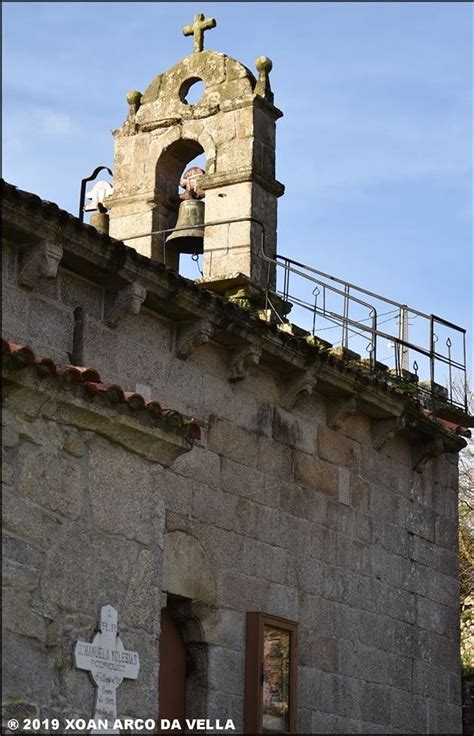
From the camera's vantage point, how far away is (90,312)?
30.5 feet

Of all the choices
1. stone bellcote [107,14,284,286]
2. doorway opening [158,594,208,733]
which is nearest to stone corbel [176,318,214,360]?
doorway opening [158,594,208,733]

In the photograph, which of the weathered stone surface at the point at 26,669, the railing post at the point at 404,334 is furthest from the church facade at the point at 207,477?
the railing post at the point at 404,334

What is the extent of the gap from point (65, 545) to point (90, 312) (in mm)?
2606

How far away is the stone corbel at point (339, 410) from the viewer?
37.7ft

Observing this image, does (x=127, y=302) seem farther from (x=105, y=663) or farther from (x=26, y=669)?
(x=26, y=669)

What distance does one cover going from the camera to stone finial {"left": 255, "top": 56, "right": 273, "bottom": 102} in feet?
41.0

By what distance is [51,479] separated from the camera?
7.01m

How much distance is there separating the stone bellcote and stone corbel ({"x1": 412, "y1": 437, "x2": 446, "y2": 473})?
2.13 metres

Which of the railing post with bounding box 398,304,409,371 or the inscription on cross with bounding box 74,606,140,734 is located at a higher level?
the railing post with bounding box 398,304,409,371

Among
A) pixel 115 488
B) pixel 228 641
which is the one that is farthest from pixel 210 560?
pixel 115 488

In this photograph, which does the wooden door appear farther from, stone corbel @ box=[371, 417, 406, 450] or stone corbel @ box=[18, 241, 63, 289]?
stone corbel @ box=[371, 417, 406, 450]

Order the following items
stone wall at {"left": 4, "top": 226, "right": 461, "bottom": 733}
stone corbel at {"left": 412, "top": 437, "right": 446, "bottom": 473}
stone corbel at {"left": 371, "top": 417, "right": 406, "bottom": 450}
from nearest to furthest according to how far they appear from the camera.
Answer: stone wall at {"left": 4, "top": 226, "right": 461, "bottom": 733} < stone corbel at {"left": 371, "top": 417, "right": 406, "bottom": 450} < stone corbel at {"left": 412, "top": 437, "right": 446, "bottom": 473}

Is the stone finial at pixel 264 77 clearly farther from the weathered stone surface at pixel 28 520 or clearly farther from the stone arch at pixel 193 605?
the weathered stone surface at pixel 28 520

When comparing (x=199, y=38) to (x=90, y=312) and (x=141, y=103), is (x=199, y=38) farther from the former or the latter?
(x=90, y=312)
